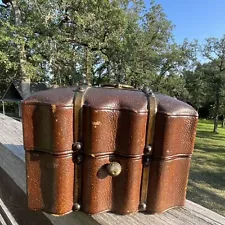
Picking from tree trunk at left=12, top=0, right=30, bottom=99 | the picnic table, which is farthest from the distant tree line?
the picnic table

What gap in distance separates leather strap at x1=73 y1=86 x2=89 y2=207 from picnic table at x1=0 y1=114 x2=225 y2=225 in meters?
0.07

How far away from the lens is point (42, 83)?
852 cm

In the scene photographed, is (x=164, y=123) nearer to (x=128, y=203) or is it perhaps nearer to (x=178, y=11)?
(x=128, y=203)

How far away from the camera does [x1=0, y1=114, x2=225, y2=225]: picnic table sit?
444 mm

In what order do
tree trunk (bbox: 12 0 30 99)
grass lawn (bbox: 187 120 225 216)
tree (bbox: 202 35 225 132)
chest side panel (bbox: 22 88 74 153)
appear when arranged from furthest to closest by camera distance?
tree (bbox: 202 35 225 132)
tree trunk (bbox: 12 0 30 99)
grass lawn (bbox: 187 120 225 216)
chest side panel (bbox: 22 88 74 153)

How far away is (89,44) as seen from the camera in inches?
276

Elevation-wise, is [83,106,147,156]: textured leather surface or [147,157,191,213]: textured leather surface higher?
[83,106,147,156]: textured leather surface

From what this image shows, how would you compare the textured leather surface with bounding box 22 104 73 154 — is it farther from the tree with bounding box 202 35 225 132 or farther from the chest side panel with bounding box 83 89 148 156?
the tree with bounding box 202 35 225 132

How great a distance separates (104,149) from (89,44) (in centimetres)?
700

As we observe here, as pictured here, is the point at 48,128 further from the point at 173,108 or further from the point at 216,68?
the point at 216,68

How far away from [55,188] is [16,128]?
802mm

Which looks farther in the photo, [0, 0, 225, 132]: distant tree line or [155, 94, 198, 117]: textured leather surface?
[0, 0, 225, 132]: distant tree line

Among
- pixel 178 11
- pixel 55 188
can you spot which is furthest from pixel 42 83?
pixel 55 188

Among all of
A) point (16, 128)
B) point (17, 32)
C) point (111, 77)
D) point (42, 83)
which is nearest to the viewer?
point (16, 128)
